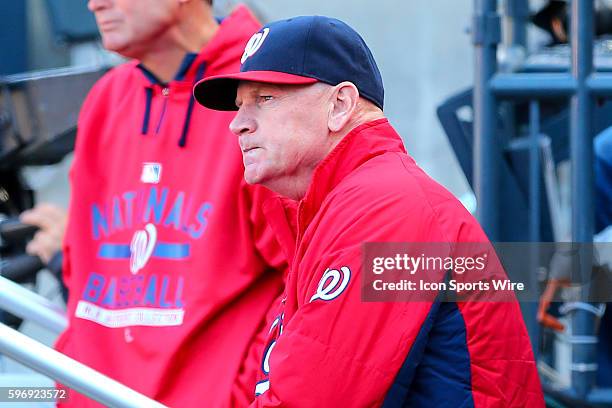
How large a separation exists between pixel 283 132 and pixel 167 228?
1.97 ft

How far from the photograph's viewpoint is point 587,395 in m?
3.20

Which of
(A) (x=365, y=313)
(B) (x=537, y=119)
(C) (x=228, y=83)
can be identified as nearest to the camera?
(A) (x=365, y=313)

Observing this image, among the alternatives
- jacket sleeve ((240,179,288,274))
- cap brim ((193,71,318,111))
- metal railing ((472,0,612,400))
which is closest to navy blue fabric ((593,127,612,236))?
metal railing ((472,0,612,400))

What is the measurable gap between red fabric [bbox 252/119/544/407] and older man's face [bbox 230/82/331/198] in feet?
0.24

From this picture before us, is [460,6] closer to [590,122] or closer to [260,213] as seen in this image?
[590,122]

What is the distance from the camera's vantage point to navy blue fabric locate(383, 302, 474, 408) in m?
1.98

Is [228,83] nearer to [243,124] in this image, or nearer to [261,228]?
[243,124]

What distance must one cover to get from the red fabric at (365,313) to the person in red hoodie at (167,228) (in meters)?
0.50

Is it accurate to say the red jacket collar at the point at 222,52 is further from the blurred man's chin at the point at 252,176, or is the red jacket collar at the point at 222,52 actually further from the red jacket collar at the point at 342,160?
the red jacket collar at the point at 342,160

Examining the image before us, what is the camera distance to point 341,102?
2.21m

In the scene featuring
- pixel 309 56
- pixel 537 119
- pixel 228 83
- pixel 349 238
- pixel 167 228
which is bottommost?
pixel 537 119

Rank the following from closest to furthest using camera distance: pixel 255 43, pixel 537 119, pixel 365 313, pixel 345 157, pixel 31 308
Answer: pixel 365 313 < pixel 345 157 < pixel 255 43 < pixel 31 308 < pixel 537 119

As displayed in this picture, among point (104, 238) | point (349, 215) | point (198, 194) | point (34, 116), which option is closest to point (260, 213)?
point (198, 194)

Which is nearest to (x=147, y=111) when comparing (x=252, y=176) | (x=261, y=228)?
(x=261, y=228)
